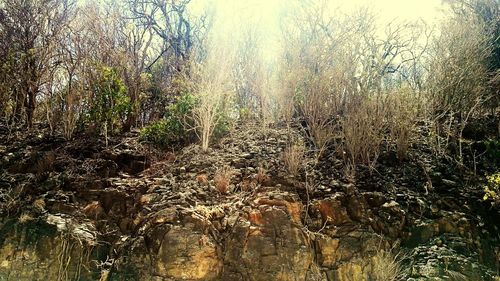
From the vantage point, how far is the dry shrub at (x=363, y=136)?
6.31 metres

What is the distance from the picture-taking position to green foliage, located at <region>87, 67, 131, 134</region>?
23.6ft

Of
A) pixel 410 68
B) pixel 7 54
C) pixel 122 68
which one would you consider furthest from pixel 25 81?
pixel 410 68

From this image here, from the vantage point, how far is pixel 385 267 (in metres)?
4.74

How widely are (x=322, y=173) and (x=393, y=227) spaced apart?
1.31 meters

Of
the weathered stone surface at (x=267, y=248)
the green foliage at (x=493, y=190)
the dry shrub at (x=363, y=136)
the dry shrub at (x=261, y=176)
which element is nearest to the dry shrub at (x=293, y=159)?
the dry shrub at (x=261, y=176)

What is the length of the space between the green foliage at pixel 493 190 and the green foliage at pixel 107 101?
233 inches

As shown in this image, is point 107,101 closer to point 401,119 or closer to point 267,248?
point 267,248

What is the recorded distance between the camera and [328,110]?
25.1ft

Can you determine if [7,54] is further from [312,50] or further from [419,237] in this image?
[419,237]

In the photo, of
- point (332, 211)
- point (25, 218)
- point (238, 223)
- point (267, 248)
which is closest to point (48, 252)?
point (25, 218)

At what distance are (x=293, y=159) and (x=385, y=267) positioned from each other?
2.00 m

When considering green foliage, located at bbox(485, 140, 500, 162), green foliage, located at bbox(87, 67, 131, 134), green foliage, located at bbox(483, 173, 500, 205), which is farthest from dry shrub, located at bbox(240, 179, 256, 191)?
green foliage, located at bbox(485, 140, 500, 162)

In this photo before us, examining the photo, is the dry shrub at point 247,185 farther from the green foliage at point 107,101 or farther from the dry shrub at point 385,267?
the green foliage at point 107,101

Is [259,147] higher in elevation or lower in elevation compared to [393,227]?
higher
